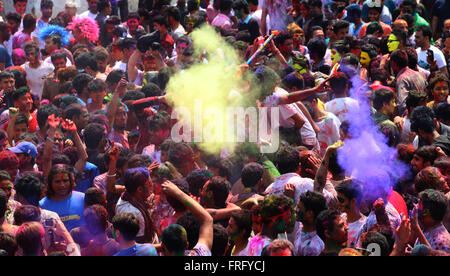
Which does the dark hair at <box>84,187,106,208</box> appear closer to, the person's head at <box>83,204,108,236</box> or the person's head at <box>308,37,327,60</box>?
the person's head at <box>83,204,108,236</box>

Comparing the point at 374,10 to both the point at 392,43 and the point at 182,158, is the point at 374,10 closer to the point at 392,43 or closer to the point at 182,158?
the point at 392,43

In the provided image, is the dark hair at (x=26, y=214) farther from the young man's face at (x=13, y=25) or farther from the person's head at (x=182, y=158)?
the young man's face at (x=13, y=25)

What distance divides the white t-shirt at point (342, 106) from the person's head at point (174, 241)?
365 centimetres

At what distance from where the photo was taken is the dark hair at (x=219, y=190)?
6.04 metres

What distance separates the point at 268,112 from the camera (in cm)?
789

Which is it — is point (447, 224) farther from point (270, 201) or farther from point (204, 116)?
point (204, 116)

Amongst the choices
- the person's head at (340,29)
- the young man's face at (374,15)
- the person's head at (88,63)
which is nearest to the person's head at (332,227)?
the person's head at (88,63)

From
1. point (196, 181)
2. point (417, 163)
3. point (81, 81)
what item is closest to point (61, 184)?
point (196, 181)

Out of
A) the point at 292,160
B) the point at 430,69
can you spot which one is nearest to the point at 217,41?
the point at 430,69

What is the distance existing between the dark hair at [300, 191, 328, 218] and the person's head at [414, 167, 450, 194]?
115 centimetres

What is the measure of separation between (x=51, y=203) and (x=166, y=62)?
14.8 feet

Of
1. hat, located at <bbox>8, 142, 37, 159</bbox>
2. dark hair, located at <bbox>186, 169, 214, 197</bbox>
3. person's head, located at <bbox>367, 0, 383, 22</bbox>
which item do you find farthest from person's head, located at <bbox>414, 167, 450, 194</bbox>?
person's head, located at <bbox>367, 0, 383, 22</bbox>

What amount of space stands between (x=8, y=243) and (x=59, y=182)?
4.02ft

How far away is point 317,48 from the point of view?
10.4 m
